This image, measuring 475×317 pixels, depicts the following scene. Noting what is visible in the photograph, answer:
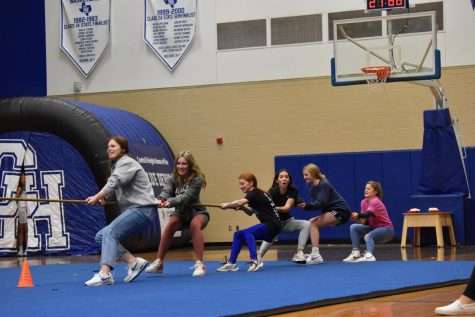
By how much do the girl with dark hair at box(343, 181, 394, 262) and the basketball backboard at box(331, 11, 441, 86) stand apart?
429cm

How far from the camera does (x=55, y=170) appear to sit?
2022 cm

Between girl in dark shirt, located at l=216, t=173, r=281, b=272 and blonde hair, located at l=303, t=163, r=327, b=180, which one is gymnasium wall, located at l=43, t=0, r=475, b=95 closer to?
blonde hair, located at l=303, t=163, r=327, b=180

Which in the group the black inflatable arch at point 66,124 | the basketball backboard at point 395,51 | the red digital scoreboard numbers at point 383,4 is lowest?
the black inflatable arch at point 66,124

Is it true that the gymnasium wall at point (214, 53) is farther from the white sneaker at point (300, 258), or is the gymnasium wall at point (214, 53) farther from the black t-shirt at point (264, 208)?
the black t-shirt at point (264, 208)

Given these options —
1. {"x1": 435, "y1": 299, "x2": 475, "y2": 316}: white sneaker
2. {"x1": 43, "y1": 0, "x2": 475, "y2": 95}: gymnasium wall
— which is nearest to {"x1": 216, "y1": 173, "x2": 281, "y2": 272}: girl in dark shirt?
{"x1": 435, "y1": 299, "x2": 475, "y2": 316}: white sneaker

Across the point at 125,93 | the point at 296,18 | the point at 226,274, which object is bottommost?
the point at 226,274

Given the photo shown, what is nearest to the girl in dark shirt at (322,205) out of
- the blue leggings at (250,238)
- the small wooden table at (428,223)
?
the blue leggings at (250,238)

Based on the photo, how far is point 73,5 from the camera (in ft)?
80.2

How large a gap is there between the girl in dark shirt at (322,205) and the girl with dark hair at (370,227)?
1.02 feet

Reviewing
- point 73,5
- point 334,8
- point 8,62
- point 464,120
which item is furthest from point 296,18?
point 8,62

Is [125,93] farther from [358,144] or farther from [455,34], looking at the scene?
[455,34]

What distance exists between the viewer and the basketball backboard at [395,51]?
60.2ft

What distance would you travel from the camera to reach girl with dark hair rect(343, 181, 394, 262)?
47.4 ft

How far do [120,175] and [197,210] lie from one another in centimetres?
186
